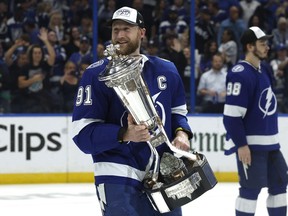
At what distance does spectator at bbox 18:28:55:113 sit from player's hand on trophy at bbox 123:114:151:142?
264 inches

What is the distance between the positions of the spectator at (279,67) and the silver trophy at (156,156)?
24.2 feet

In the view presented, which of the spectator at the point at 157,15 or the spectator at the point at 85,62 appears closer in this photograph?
the spectator at the point at 85,62

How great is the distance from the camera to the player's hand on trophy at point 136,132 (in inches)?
142

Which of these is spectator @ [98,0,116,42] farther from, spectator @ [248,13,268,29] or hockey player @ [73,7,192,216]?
hockey player @ [73,7,192,216]

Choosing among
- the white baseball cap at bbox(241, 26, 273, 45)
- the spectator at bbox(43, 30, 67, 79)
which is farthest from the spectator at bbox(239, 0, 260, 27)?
the white baseball cap at bbox(241, 26, 273, 45)

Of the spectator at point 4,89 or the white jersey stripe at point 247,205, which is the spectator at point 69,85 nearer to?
the spectator at point 4,89

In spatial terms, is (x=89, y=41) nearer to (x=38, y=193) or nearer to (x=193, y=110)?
(x=193, y=110)

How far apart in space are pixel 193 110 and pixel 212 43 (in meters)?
1.11

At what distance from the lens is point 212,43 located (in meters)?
11.3

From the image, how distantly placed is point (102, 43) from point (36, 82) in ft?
3.27

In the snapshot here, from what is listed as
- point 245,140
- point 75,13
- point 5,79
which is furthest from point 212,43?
point 245,140

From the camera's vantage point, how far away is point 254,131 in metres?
5.98

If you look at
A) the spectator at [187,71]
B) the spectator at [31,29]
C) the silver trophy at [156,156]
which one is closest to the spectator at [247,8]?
the spectator at [187,71]

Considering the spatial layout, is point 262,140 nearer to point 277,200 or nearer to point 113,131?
point 277,200
